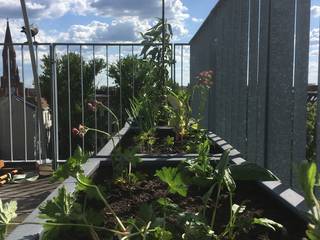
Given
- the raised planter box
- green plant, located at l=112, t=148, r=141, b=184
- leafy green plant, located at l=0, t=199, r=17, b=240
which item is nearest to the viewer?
leafy green plant, located at l=0, t=199, r=17, b=240

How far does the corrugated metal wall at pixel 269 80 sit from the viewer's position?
4.82 ft

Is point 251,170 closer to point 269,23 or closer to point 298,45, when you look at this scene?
point 298,45

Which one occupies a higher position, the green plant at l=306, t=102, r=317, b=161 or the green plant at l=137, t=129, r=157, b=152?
the green plant at l=306, t=102, r=317, b=161

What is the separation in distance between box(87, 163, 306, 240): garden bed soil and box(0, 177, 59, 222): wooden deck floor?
185cm

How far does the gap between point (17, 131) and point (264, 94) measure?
20279 millimetres

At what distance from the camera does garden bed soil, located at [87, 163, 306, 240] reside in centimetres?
101

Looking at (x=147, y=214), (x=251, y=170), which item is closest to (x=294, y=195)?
(x=251, y=170)

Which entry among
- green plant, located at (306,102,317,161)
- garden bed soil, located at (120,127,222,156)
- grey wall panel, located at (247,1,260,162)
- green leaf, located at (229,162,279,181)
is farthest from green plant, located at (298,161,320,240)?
garden bed soil, located at (120,127,222,156)

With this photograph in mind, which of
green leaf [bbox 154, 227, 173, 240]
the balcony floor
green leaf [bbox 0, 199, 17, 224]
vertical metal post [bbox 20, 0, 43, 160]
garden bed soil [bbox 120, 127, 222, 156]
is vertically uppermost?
vertical metal post [bbox 20, 0, 43, 160]

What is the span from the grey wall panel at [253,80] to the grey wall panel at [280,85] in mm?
245

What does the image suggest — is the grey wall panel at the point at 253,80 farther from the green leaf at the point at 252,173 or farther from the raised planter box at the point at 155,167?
the green leaf at the point at 252,173

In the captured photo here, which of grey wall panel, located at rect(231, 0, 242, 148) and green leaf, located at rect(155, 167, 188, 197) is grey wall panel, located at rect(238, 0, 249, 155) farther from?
green leaf, located at rect(155, 167, 188, 197)

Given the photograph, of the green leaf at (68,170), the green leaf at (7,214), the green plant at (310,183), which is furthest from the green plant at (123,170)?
the green plant at (310,183)

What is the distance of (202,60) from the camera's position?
4.26 m
